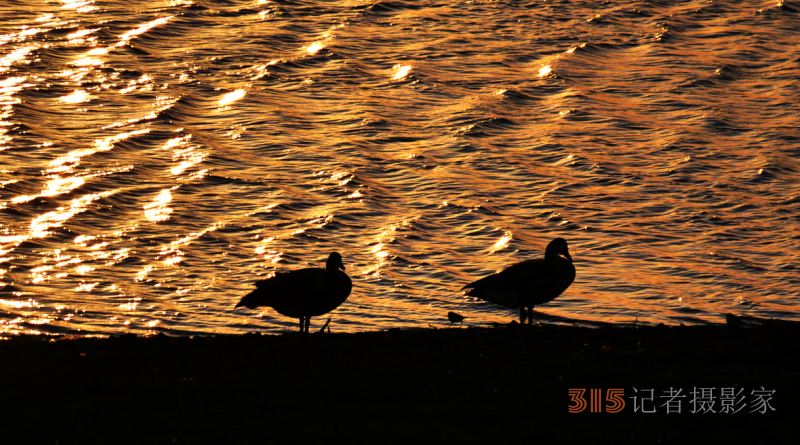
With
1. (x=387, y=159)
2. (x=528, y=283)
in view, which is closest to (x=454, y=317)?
(x=528, y=283)

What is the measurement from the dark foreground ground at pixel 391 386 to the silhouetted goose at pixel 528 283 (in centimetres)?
178

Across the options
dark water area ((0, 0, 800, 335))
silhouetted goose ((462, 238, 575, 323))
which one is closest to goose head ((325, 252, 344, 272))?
dark water area ((0, 0, 800, 335))

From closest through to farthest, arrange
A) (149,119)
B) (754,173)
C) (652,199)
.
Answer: (652,199), (754,173), (149,119)

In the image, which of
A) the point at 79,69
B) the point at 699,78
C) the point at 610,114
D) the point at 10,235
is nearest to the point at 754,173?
the point at 610,114

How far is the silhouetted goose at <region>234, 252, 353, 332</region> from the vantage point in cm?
1255

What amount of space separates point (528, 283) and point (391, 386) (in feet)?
15.1

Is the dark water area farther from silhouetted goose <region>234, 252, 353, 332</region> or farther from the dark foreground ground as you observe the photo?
the dark foreground ground

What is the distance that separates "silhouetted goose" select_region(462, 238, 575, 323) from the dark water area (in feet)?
5.62

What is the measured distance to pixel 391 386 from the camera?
9.08m

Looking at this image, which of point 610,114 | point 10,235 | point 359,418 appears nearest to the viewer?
point 359,418

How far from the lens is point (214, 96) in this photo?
28062mm

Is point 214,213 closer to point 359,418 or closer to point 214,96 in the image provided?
point 214,96

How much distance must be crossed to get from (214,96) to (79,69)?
15.9 ft

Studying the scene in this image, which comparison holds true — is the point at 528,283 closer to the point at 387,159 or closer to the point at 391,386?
the point at 391,386
